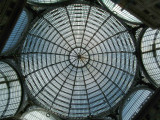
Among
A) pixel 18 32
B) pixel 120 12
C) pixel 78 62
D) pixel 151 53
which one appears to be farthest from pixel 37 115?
pixel 120 12

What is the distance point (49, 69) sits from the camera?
31438 mm

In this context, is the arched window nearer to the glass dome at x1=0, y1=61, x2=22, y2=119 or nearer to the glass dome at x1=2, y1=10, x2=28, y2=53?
the glass dome at x1=0, y1=61, x2=22, y2=119

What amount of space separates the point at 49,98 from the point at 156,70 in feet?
51.0

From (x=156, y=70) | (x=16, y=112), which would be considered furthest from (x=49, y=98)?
(x=156, y=70)

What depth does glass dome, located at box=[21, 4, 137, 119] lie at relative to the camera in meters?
27.8

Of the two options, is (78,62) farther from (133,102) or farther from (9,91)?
(9,91)

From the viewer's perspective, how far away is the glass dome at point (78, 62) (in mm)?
27750

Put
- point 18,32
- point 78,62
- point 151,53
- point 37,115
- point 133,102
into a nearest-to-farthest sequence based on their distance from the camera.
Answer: point 151,53
point 18,32
point 133,102
point 37,115
point 78,62

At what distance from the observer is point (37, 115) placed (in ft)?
91.2

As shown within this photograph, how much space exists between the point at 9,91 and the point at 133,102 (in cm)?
Result: 1537

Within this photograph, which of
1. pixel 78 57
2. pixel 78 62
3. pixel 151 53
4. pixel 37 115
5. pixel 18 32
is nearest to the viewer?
pixel 151 53

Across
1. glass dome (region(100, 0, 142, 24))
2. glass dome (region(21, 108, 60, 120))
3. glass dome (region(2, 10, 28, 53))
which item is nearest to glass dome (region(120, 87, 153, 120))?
glass dome (region(100, 0, 142, 24))

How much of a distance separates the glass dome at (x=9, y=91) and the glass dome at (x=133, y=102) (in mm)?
13418

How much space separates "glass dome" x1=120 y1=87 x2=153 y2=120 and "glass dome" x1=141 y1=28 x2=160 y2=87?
A: 1946 millimetres
